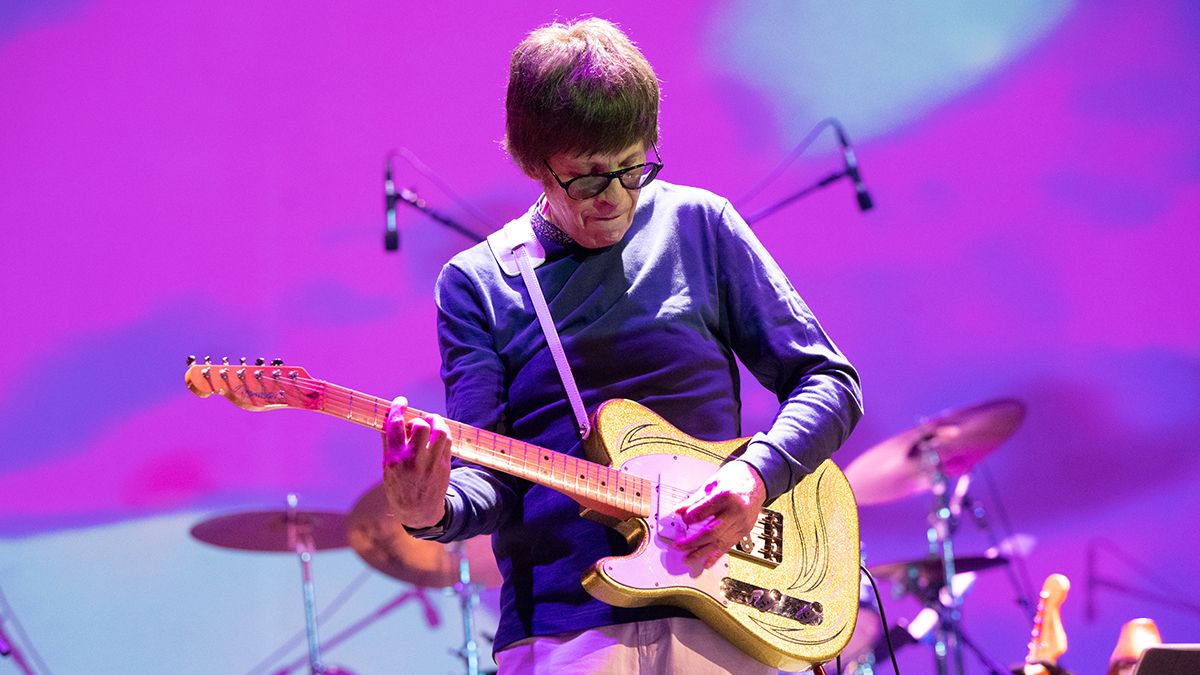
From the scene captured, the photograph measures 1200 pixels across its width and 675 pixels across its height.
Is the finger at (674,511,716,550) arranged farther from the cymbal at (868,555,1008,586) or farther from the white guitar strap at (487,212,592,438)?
the cymbal at (868,555,1008,586)

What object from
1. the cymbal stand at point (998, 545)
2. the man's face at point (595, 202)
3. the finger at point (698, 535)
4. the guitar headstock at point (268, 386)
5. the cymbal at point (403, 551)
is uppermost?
the man's face at point (595, 202)

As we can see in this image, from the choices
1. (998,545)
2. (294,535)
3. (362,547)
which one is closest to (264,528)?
(294,535)

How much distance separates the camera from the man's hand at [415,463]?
1952mm

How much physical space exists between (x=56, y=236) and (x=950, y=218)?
3786mm

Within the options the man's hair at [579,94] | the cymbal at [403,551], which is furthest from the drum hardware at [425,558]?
the man's hair at [579,94]

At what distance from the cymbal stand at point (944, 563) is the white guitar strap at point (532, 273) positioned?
9.42 feet

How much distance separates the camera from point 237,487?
468 cm

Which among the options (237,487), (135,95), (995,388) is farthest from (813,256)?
(135,95)

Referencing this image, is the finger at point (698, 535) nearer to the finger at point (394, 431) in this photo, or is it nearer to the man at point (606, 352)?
the man at point (606, 352)

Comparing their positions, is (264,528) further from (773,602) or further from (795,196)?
(773,602)

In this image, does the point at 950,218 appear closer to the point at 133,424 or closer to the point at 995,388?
the point at 995,388

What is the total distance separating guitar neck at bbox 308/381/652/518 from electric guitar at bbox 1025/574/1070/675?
70.8 inches

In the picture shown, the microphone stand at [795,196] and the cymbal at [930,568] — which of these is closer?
the cymbal at [930,568]

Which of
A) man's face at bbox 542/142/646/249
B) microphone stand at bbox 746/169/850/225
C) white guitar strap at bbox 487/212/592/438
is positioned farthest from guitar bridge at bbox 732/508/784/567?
microphone stand at bbox 746/169/850/225
